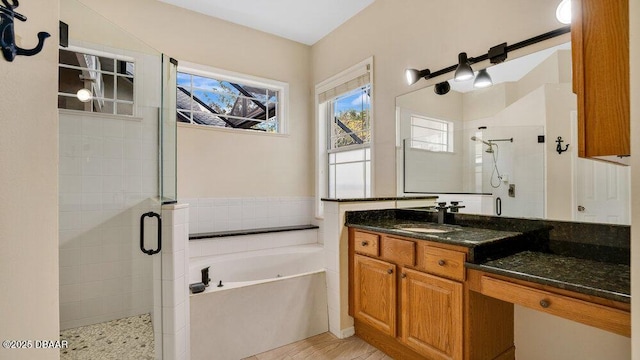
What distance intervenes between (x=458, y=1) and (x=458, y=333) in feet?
7.69

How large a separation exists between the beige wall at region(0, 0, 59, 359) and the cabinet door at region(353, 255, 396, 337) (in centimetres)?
164

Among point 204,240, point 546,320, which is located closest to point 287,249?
point 204,240

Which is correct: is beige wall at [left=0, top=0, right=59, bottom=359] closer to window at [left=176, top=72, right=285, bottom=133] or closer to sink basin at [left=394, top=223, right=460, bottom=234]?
sink basin at [left=394, top=223, right=460, bottom=234]

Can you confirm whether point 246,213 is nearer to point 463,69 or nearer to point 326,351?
point 326,351

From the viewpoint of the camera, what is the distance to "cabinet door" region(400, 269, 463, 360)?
1.52 metres

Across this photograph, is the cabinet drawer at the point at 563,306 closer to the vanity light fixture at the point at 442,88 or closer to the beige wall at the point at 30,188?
the vanity light fixture at the point at 442,88

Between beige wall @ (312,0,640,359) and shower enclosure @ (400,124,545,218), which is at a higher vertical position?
beige wall @ (312,0,640,359)

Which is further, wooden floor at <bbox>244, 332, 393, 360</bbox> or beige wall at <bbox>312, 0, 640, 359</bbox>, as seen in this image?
wooden floor at <bbox>244, 332, 393, 360</bbox>

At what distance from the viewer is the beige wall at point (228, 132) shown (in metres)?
2.95

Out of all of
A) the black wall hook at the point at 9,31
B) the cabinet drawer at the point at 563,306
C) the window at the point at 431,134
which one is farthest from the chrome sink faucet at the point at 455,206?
the black wall hook at the point at 9,31

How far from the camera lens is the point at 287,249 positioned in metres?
3.28

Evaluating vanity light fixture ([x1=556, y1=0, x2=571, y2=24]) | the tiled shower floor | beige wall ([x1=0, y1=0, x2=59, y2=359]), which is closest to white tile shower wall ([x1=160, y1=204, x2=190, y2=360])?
the tiled shower floor

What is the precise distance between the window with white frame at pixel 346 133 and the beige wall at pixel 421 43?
19 cm

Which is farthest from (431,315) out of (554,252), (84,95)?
(84,95)
